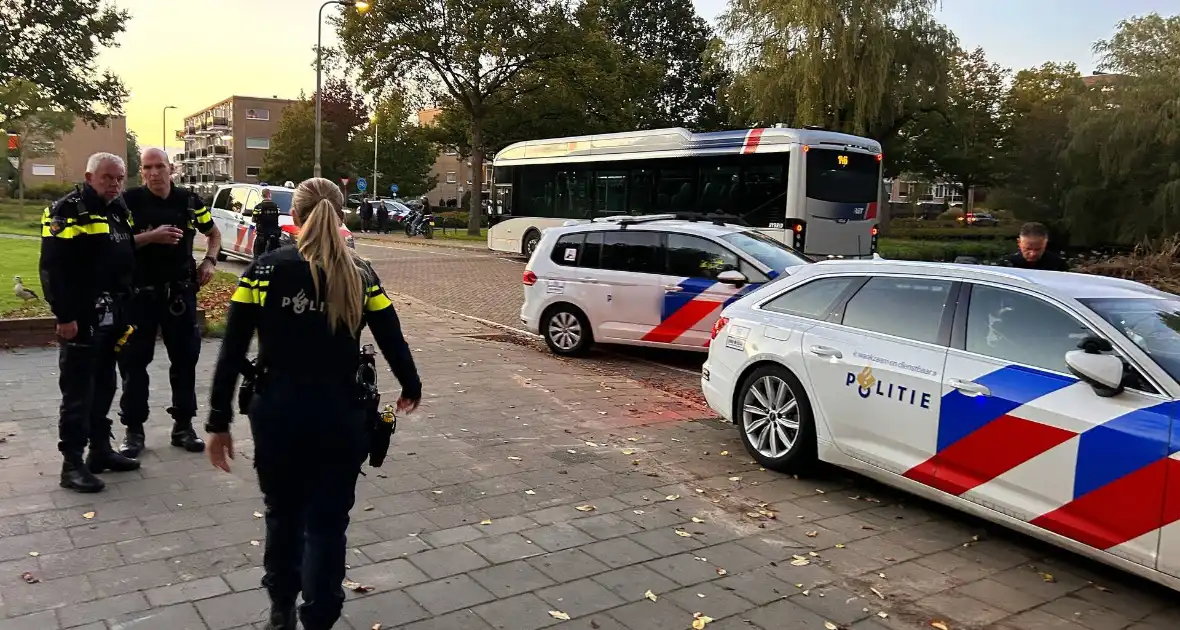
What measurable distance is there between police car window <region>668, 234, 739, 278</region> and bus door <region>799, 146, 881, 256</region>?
28.0 feet

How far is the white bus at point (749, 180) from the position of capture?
56.4ft

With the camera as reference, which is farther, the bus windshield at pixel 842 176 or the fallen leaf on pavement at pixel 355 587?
the bus windshield at pixel 842 176

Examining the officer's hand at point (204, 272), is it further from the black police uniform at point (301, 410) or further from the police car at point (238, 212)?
the police car at point (238, 212)

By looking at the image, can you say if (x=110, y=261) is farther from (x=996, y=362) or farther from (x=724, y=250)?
(x=724, y=250)

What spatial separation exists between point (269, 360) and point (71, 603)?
1576mm

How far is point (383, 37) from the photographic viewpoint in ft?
109

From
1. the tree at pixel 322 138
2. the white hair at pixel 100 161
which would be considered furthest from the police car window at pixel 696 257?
the tree at pixel 322 138

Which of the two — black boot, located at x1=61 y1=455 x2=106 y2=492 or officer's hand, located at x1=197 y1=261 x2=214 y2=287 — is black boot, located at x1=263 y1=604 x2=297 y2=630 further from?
officer's hand, located at x1=197 y1=261 x2=214 y2=287

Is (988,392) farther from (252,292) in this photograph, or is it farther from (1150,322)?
(252,292)

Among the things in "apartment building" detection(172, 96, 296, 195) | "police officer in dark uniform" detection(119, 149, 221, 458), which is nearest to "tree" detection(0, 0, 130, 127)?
"police officer in dark uniform" detection(119, 149, 221, 458)

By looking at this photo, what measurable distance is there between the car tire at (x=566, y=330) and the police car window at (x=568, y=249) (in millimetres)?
512

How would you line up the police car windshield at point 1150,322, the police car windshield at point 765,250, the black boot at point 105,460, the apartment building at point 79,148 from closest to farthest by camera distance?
the police car windshield at point 1150,322 < the black boot at point 105,460 < the police car windshield at point 765,250 < the apartment building at point 79,148

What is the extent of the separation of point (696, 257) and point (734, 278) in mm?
545

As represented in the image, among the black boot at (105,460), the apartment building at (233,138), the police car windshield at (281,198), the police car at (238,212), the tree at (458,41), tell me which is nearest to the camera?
the black boot at (105,460)
